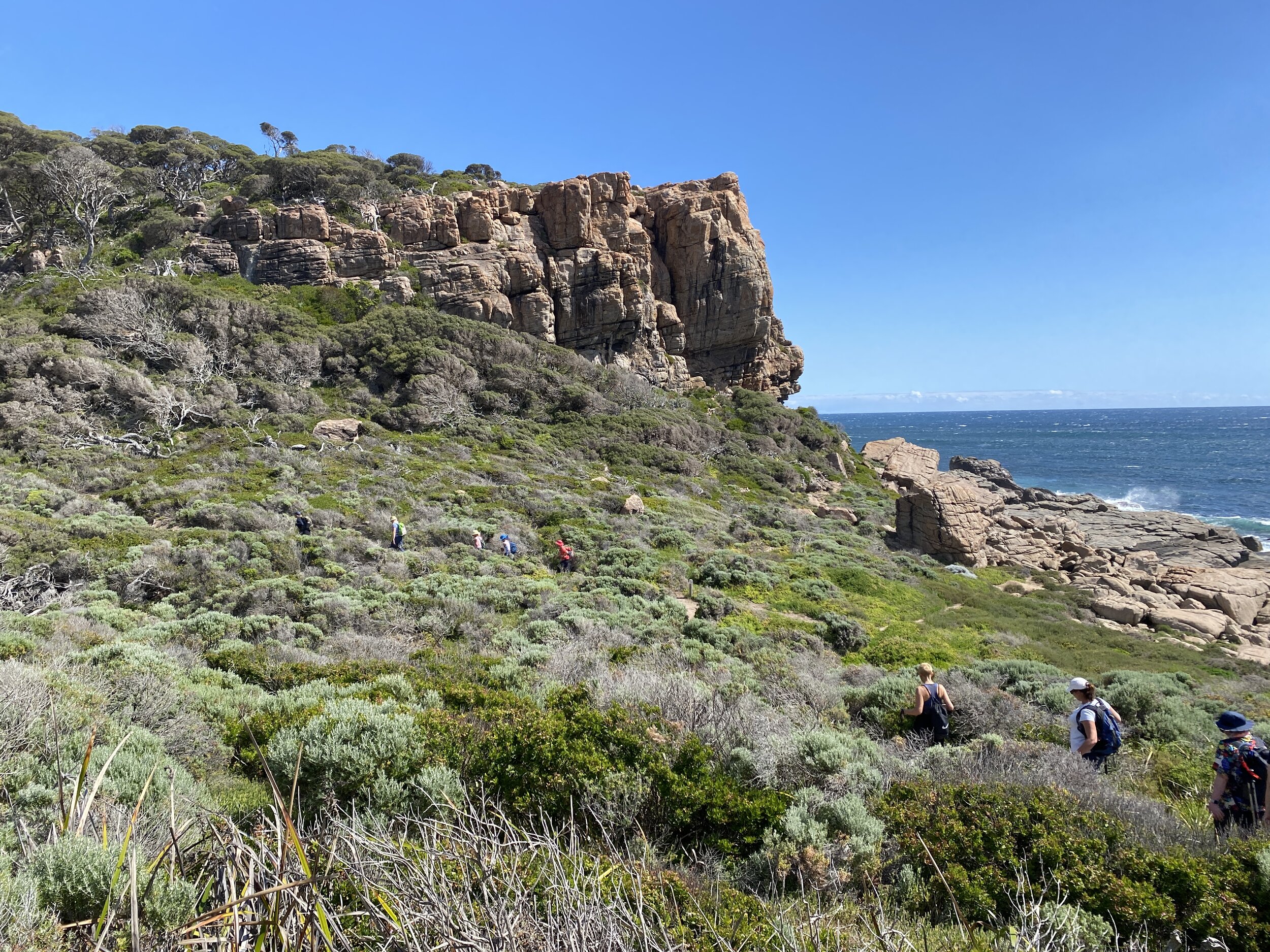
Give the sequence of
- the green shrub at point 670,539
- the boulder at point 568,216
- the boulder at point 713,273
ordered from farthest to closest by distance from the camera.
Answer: the boulder at point 713,273 → the boulder at point 568,216 → the green shrub at point 670,539

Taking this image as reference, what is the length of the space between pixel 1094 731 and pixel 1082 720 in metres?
0.13

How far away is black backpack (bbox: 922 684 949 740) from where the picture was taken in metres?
6.25

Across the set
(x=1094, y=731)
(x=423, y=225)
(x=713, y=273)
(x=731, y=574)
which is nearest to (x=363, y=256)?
(x=423, y=225)

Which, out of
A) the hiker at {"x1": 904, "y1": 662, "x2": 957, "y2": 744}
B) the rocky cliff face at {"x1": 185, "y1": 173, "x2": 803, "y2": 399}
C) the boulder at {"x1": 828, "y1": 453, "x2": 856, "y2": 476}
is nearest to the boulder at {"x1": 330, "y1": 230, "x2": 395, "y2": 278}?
the rocky cliff face at {"x1": 185, "y1": 173, "x2": 803, "y2": 399}

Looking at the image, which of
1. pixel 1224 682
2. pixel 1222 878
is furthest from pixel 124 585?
pixel 1224 682

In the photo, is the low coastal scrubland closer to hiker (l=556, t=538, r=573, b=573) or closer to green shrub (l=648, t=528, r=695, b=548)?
green shrub (l=648, t=528, r=695, b=548)

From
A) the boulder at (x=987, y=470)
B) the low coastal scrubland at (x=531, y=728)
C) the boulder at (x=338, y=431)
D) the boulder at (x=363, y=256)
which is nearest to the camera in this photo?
the low coastal scrubland at (x=531, y=728)

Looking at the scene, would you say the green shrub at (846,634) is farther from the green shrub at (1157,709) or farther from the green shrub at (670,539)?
the green shrub at (670,539)

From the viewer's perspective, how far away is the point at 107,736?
3.79m

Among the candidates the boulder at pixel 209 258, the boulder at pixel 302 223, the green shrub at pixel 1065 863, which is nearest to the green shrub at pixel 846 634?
the green shrub at pixel 1065 863

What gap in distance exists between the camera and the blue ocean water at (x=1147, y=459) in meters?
42.5

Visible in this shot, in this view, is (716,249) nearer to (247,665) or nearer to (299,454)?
(299,454)

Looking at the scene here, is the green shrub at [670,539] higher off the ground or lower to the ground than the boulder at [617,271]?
lower

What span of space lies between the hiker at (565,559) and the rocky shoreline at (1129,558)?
14.4 m
